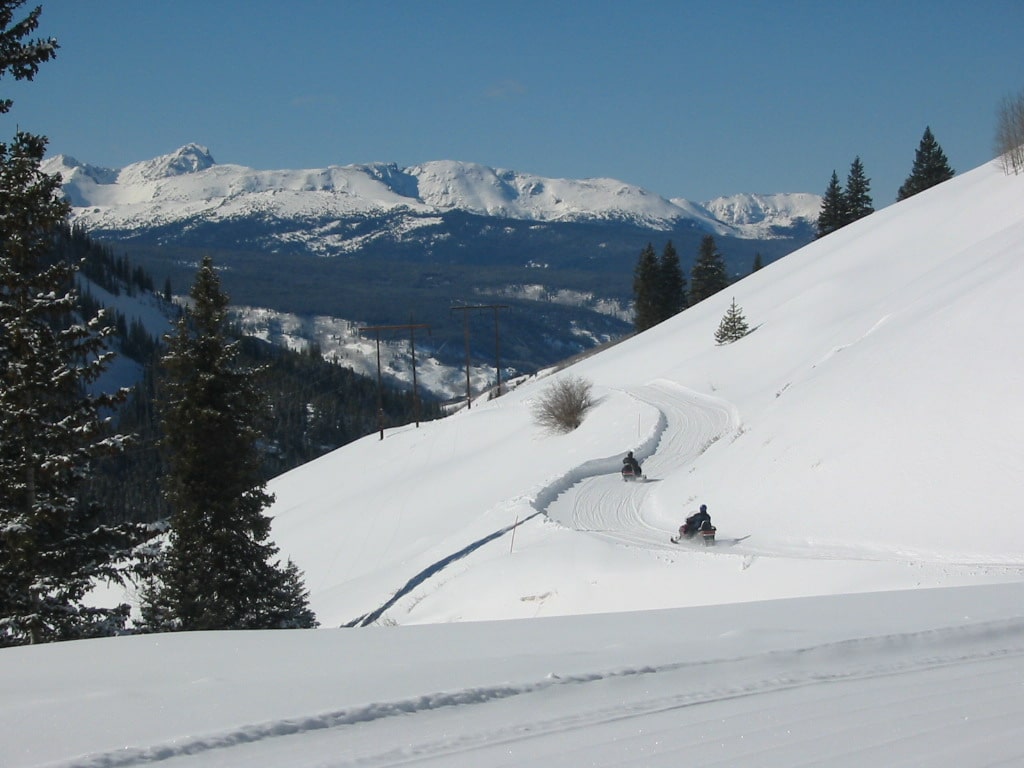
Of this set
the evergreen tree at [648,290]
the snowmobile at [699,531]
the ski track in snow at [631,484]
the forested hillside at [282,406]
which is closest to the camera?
the snowmobile at [699,531]

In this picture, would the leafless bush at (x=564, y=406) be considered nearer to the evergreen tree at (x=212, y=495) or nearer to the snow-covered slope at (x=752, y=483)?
the snow-covered slope at (x=752, y=483)

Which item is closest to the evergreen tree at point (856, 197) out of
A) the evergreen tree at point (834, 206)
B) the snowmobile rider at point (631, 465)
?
the evergreen tree at point (834, 206)

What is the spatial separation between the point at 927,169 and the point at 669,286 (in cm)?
2703

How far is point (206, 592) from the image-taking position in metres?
18.1

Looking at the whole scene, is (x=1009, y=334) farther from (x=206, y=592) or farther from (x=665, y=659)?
(x=206, y=592)

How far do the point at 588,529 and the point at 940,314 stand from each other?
12.0 metres

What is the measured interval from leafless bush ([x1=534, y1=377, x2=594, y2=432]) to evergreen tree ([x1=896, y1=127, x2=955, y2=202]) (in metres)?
53.4

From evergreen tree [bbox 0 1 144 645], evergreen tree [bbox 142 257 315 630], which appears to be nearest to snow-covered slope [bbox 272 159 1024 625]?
evergreen tree [bbox 142 257 315 630]

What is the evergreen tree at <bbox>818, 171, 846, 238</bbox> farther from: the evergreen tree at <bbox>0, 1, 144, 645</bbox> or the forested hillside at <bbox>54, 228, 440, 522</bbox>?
the evergreen tree at <bbox>0, 1, 144, 645</bbox>

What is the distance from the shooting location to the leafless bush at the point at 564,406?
4025 cm

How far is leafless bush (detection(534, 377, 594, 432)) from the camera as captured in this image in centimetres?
4025

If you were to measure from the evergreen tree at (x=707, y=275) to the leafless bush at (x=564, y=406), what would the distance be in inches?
1507

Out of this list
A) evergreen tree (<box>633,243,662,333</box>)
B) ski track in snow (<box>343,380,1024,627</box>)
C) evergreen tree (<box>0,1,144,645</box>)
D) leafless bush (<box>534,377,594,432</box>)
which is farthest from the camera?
evergreen tree (<box>633,243,662,333</box>)

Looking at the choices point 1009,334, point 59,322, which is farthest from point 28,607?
point 1009,334
